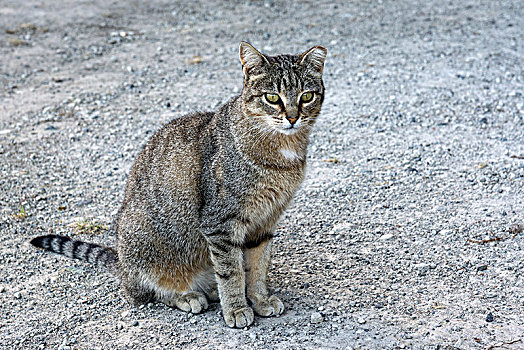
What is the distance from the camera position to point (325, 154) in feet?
23.1

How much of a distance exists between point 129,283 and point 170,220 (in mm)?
597

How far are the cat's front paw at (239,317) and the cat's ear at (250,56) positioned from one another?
1.73 metres

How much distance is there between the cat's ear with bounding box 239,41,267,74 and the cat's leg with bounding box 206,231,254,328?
3.95 feet

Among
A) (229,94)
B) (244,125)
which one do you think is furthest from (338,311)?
(229,94)

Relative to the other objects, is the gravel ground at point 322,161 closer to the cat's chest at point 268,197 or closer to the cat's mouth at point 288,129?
the cat's chest at point 268,197

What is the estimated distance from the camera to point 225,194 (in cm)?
435

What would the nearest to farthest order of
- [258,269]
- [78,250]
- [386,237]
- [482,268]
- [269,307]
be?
1. [269,307]
2. [258,269]
3. [482,268]
4. [78,250]
5. [386,237]

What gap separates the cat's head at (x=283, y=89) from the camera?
432cm

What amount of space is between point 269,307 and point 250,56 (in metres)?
1.80

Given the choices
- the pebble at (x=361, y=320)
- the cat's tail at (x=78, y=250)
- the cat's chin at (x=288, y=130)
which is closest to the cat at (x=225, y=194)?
the cat's chin at (x=288, y=130)

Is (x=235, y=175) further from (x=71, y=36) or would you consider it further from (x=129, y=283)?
(x=71, y=36)

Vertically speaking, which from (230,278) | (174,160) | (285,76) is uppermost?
(285,76)

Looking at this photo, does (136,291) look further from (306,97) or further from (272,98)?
(306,97)

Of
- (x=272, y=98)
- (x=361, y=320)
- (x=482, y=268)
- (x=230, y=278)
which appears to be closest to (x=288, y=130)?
(x=272, y=98)
